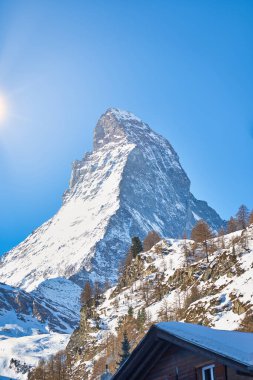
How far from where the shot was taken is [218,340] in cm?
1267

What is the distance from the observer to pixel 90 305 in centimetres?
13238

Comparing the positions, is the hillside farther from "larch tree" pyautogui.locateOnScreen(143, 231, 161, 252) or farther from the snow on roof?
the snow on roof

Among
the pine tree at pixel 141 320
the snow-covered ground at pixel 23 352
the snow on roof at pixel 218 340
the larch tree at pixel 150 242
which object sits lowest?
the snow on roof at pixel 218 340

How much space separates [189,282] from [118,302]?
2812 centimetres

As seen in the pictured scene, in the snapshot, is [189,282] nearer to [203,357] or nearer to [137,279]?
[137,279]

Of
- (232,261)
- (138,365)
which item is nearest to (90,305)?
(232,261)

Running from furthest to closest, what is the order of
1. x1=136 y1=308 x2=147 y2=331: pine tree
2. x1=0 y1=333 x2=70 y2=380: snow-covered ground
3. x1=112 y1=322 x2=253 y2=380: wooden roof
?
x1=0 y1=333 x2=70 y2=380: snow-covered ground < x1=136 y1=308 x2=147 y2=331: pine tree < x1=112 y1=322 x2=253 y2=380: wooden roof

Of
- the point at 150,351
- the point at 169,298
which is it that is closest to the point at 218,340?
the point at 150,351

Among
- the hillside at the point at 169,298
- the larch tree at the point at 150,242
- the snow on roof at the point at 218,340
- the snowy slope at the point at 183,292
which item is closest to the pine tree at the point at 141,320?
the hillside at the point at 169,298

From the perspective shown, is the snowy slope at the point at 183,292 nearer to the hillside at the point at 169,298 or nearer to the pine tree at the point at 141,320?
the hillside at the point at 169,298

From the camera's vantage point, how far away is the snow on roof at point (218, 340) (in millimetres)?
11555

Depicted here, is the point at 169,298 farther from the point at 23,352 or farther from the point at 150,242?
the point at 23,352

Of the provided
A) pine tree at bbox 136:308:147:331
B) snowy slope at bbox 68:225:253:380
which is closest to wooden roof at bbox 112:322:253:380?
snowy slope at bbox 68:225:253:380

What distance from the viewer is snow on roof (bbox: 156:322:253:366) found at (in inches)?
455
